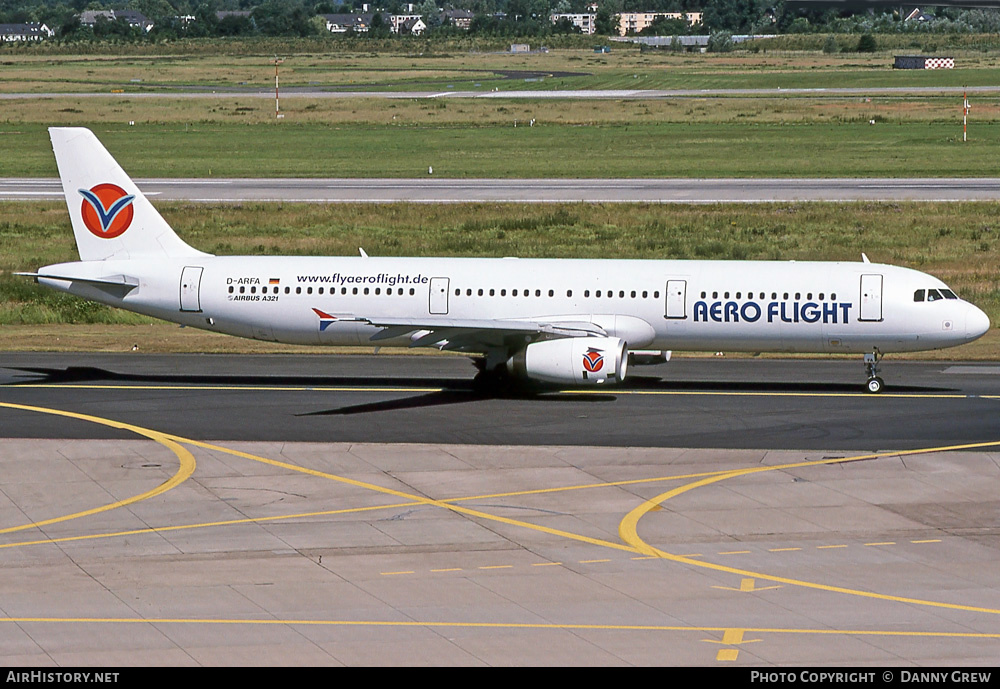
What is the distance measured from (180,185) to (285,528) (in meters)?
73.7

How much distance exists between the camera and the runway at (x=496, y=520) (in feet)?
73.7

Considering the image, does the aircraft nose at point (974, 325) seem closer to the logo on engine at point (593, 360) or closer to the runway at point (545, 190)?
the logo on engine at point (593, 360)

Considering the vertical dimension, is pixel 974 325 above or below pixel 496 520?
above

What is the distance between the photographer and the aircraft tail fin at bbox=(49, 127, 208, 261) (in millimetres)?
45125

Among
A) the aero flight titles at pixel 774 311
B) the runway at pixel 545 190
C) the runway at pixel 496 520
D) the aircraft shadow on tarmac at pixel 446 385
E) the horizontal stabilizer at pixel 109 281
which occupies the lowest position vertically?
the aircraft shadow on tarmac at pixel 446 385

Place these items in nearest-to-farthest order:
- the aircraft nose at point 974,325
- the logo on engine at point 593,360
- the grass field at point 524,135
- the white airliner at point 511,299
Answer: the logo on engine at point 593,360 < the aircraft nose at point 974,325 < the white airliner at point 511,299 < the grass field at point 524,135

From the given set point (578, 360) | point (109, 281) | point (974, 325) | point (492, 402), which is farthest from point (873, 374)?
point (109, 281)

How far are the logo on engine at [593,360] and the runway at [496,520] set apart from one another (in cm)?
147

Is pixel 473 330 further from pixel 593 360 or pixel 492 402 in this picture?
pixel 593 360

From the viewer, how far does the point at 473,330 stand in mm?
41531

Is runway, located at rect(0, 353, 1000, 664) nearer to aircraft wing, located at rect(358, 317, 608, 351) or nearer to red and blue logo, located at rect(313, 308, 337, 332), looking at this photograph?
aircraft wing, located at rect(358, 317, 608, 351)

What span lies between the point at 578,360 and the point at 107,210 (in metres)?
16.6

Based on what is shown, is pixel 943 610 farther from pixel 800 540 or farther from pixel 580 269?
pixel 580 269

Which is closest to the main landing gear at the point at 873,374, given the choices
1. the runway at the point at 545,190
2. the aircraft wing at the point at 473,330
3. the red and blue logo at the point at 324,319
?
the aircraft wing at the point at 473,330
